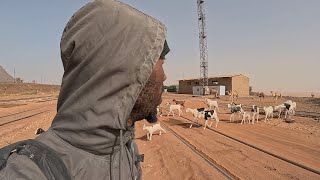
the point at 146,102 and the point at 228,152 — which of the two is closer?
the point at 146,102

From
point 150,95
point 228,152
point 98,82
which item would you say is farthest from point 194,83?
point 98,82

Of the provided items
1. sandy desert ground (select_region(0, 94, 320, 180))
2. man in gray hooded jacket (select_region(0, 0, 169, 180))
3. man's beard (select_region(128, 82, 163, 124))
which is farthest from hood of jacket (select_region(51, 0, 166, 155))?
sandy desert ground (select_region(0, 94, 320, 180))

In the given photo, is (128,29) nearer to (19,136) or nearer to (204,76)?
(19,136)

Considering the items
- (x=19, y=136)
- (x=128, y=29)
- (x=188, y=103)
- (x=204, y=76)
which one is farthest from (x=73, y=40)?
(x=204, y=76)

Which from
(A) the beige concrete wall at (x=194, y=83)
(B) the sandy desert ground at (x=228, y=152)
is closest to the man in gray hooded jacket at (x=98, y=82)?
(B) the sandy desert ground at (x=228, y=152)

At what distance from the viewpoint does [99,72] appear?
5.97 feet

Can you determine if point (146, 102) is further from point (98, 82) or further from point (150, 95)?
point (98, 82)

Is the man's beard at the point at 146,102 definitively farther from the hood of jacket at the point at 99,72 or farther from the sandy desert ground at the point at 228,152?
the sandy desert ground at the point at 228,152

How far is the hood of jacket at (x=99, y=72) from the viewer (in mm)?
1820

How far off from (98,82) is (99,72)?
5 cm

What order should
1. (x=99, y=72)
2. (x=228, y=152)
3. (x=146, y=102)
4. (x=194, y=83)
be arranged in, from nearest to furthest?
1. (x=99, y=72)
2. (x=146, y=102)
3. (x=228, y=152)
4. (x=194, y=83)

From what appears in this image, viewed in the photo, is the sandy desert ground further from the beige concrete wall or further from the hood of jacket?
the beige concrete wall

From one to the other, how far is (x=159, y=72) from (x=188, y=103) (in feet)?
132

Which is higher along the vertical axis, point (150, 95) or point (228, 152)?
point (150, 95)
